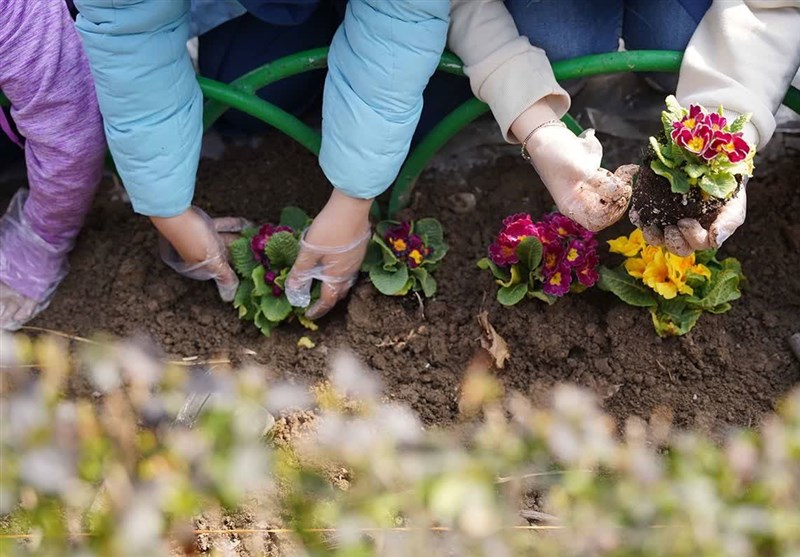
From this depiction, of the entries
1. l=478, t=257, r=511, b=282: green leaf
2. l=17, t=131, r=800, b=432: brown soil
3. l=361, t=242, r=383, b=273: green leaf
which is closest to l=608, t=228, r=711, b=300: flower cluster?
l=17, t=131, r=800, b=432: brown soil

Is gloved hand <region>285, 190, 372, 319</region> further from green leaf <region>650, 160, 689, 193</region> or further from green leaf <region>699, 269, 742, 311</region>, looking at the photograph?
green leaf <region>699, 269, 742, 311</region>

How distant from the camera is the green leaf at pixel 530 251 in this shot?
184 centimetres

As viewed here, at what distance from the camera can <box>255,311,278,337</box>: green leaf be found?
197 centimetres

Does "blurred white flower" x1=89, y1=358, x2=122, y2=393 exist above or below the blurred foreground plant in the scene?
below

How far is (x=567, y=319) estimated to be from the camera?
1905mm

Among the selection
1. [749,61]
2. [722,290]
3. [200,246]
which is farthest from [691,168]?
[200,246]

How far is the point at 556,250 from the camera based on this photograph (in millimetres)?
1857

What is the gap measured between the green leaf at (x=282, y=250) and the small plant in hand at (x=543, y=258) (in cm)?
41

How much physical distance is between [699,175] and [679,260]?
0.99 ft

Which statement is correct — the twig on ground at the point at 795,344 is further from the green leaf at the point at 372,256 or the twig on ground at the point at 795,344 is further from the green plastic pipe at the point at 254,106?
the green plastic pipe at the point at 254,106

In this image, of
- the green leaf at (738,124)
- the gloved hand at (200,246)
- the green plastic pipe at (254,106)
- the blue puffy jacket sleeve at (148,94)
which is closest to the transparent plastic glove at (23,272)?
the gloved hand at (200,246)

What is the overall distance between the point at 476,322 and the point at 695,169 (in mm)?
603

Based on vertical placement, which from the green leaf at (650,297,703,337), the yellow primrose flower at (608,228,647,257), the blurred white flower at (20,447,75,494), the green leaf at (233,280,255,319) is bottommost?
the green leaf at (233,280,255,319)

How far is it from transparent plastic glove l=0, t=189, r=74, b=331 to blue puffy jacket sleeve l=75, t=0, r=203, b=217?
1.27 ft
